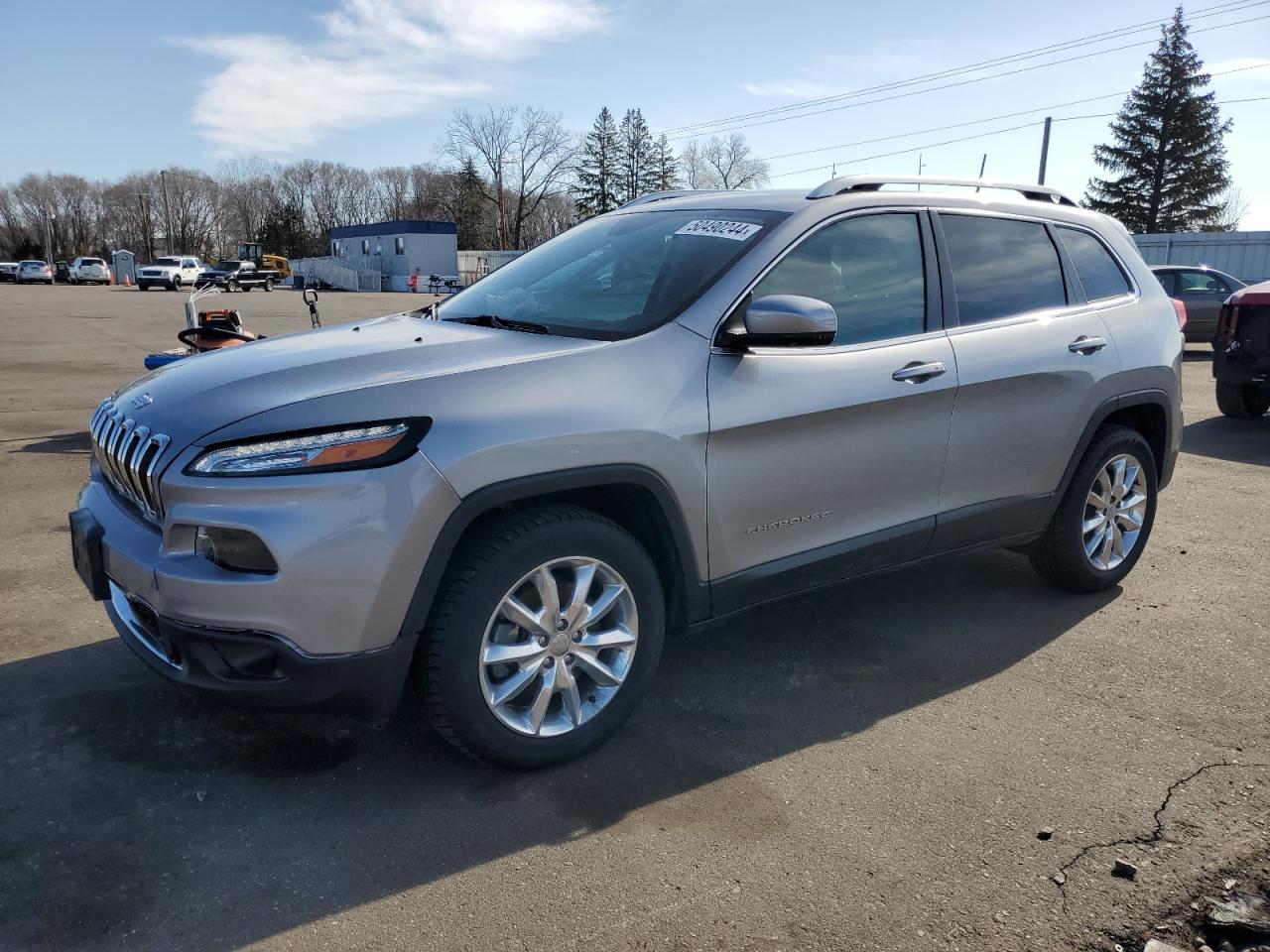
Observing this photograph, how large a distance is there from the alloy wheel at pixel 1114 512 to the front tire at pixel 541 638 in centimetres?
251

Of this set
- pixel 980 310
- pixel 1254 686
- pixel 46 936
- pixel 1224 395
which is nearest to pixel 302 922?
pixel 46 936

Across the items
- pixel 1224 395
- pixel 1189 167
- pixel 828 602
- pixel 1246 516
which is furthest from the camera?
pixel 1189 167

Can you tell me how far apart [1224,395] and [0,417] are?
40.1 ft

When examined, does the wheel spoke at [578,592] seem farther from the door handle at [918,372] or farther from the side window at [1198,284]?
the side window at [1198,284]

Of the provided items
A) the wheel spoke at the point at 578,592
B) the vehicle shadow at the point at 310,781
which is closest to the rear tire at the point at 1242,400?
the vehicle shadow at the point at 310,781

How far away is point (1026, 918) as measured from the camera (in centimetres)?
240

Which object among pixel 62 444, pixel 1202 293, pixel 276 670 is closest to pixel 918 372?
pixel 276 670

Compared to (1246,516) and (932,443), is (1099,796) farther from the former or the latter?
(1246,516)

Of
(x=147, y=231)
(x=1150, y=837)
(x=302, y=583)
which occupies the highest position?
(x=147, y=231)

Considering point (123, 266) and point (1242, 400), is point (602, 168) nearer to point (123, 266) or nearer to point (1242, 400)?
point (123, 266)

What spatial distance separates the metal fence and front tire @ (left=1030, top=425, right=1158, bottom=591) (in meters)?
27.1

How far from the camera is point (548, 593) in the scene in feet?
9.41

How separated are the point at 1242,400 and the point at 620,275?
30.1 ft

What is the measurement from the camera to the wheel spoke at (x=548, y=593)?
2.85 m
